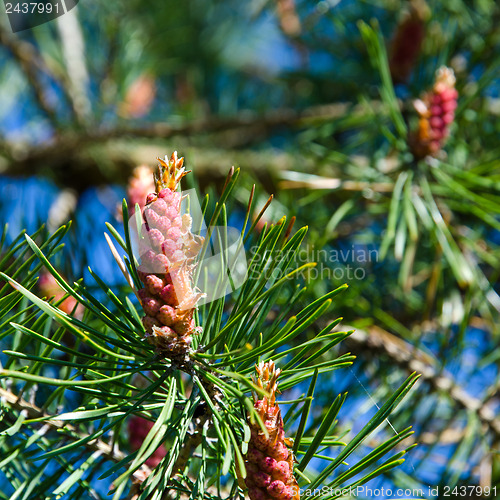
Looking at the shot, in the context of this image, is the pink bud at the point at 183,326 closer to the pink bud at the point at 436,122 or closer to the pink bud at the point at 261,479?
the pink bud at the point at 261,479

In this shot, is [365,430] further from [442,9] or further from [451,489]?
[442,9]

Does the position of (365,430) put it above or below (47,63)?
below

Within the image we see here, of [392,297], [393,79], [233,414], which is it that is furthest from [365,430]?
[393,79]

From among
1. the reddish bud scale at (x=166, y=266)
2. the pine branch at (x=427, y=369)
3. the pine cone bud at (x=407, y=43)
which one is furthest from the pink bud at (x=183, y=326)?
the pine cone bud at (x=407, y=43)

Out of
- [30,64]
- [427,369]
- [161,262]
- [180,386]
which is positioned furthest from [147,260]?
[30,64]

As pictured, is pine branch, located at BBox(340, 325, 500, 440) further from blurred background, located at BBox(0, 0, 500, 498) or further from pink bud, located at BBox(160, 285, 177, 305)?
pink bud, located at BBox(160, 285, 177, 305)

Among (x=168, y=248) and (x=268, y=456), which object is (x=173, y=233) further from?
(x=268, y=456)

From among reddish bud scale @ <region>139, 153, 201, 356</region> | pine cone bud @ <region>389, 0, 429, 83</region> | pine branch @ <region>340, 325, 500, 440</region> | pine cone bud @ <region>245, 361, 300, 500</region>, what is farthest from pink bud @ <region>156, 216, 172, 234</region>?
pine cone bud @ <region>389, 0, 429, 83</region>
